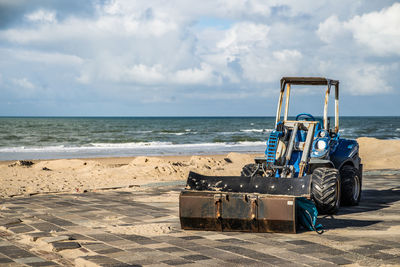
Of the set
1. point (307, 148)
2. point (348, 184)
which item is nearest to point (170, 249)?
point (307, 148)

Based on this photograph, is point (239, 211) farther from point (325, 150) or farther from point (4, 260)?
point (4, 260)

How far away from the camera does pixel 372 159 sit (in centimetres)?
2189

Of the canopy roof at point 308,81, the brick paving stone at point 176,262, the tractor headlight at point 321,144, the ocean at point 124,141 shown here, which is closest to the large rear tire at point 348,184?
the tractor headlight at point 321,144

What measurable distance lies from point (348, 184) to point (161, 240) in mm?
4305

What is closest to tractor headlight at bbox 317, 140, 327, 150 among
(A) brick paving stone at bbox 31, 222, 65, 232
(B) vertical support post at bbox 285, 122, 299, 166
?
(B) vertical support post at bbox 285, 122, 299, 166

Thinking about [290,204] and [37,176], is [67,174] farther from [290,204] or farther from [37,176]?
[290,204]

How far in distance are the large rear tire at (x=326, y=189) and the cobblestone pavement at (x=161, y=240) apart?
229 mm

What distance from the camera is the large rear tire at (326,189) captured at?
8234 millimetres

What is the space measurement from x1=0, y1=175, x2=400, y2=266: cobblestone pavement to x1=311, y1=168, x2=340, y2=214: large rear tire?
0.75 feet

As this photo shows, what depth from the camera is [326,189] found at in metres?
8.23

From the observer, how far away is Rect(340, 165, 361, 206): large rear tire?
376 inches

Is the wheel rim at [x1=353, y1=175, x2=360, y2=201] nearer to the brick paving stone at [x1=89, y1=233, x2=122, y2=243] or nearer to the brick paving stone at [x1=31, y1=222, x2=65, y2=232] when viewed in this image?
the brick paving stone at [x1=89, y1=233, x2=122, y2=243]

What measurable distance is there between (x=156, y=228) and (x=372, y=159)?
16512mm

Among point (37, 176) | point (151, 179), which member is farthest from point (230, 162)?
point (37, 176)
